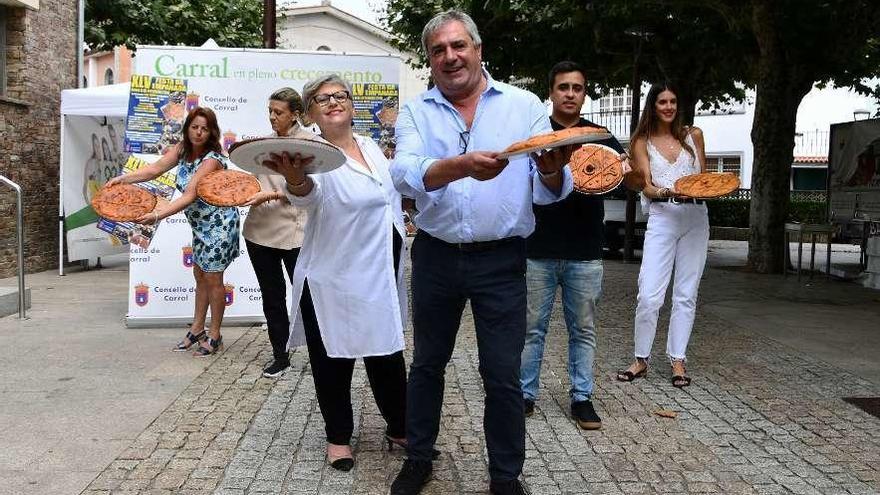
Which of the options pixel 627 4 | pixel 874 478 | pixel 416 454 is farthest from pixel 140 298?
pixel 627 4

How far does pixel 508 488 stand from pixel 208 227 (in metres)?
3.79

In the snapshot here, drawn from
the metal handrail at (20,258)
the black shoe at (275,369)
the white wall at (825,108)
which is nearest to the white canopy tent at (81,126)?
the metal handrail at (20,258)

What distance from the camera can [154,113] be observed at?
7887 millimetres

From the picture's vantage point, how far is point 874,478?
415 cm

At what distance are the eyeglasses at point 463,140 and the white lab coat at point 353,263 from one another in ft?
1.88

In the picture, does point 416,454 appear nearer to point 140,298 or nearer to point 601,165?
point 601,165

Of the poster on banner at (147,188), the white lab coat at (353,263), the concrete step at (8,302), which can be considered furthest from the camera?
the concrete step at (8,302)

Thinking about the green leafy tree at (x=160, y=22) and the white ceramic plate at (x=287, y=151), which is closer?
the white ceramic plate at (x=287, y=151)

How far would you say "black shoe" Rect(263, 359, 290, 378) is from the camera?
20.1ft

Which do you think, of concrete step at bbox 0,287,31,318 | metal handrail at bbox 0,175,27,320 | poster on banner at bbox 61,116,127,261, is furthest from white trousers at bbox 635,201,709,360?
poster on banner at bbox 61,116,127,261

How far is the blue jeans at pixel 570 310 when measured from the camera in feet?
16.1

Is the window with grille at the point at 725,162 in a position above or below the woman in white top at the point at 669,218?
above

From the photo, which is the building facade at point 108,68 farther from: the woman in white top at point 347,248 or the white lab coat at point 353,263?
the white lab coat at point 353,263

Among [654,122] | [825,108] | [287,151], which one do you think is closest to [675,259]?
[654,122]
